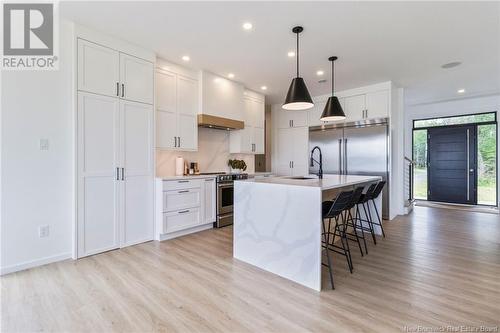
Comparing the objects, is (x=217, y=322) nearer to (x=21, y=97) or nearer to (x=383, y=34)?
(x=21, y=97)

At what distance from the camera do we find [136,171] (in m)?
3.51

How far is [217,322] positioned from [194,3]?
2.84 m

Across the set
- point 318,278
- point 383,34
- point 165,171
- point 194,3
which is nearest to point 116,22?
point 194,3

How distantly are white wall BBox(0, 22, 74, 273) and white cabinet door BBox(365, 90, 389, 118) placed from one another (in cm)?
501

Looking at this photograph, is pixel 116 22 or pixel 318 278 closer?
pixel 318 278

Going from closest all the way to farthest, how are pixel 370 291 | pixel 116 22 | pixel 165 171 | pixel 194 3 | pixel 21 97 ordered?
pixel 370 291, pixel 194 3, pixel 21 97, pixel 116 22, pixel 165 171

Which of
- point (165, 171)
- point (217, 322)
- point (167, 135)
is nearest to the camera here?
point (217, 322)

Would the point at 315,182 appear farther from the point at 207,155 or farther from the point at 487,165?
the point at 487,165

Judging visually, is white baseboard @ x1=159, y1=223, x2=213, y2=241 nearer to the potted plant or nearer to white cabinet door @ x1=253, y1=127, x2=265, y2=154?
the potted plant

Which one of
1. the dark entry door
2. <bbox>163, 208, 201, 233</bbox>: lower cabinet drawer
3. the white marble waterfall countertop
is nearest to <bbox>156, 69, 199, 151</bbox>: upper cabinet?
<bbox>163, 208, 201, 233</bbox>: lower cabinet drawer

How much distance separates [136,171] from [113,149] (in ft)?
1.40

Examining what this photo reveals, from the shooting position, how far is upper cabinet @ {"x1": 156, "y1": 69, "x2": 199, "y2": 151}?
3.92 metres

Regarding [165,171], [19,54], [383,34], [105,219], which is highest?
[383,34]

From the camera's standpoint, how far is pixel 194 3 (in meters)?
2.50
